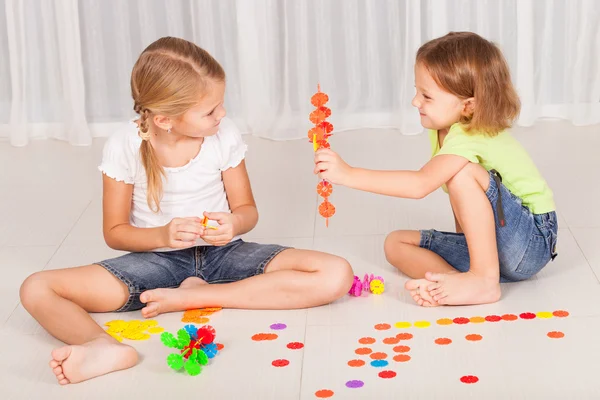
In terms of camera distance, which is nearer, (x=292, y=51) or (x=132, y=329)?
(x=132, y=329)

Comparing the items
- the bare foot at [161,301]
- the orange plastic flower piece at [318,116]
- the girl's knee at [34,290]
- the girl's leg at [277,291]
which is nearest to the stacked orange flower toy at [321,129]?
the orange plastic flower piece at [318,116]

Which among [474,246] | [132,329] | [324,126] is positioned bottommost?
[132,329]

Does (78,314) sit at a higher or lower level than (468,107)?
lower

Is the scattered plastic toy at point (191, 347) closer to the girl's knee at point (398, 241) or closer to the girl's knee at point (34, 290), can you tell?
the girl's knee at point (34, 290)

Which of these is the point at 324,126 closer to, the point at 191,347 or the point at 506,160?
the point at 506,160

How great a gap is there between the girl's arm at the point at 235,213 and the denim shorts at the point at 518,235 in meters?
0.43

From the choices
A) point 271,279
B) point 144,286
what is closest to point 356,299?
point 271,279

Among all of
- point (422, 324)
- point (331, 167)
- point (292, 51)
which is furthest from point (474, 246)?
point (292, 51)

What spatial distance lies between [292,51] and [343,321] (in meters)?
1.55

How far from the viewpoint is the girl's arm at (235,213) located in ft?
5.66

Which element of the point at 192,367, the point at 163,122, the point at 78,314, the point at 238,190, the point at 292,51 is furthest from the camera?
the point at 292,51

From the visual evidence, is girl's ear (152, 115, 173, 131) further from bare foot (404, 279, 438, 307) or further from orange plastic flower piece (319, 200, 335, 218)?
bare foot (404, 279, 438, 307)

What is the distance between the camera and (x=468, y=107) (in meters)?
1.76

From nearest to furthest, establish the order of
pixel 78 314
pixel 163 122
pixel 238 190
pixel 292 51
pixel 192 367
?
pixel 192 367 → pixel 78 314 → pixel 163 122 → pixel 238 190 → pixel 292 51
